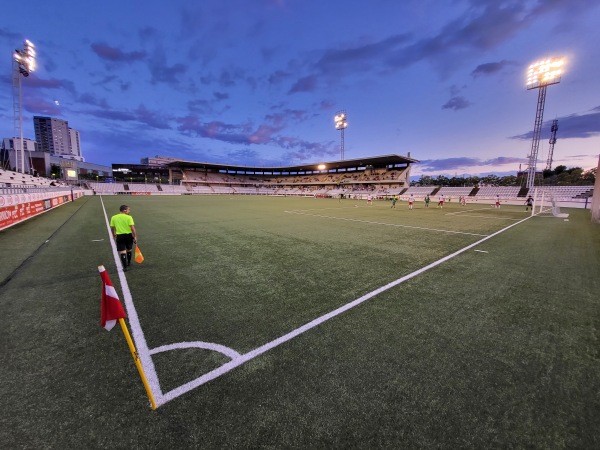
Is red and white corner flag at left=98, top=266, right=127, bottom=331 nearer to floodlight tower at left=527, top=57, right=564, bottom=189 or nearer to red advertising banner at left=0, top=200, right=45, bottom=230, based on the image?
red advertising banner at left=0, top=200, right=45, bottom=230

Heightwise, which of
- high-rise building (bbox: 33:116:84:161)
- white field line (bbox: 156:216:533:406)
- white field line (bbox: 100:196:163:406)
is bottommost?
white field line (bbox: 100:196:163:406)

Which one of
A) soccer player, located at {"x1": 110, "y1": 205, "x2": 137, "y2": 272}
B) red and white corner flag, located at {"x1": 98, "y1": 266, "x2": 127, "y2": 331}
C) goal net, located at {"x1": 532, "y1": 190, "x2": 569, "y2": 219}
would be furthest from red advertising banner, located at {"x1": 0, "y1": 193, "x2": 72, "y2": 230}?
goal net, located at {"x1": 532, "y1": 190, "x2": 569, "y2": 219}

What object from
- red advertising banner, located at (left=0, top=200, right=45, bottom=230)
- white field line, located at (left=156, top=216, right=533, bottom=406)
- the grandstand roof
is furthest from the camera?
the grandstand roof

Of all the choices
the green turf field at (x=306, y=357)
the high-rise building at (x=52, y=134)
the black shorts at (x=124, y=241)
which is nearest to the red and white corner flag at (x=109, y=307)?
the green turf field at (x=306, y=357)

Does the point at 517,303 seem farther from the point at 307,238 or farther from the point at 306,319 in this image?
the point at 307,238

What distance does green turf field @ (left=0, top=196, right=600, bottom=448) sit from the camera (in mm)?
2271

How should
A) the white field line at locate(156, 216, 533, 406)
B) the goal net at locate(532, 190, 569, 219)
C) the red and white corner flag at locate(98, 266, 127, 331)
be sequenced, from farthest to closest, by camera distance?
the goal net at locate(532, 190, 569, 219)
the red and white corner flag at locate(98, 266, 127, 331)
the white field line at locate(156, 216, 533, 406)

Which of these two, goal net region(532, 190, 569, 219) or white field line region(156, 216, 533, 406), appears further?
goal net region(532, 190, 569, 219)

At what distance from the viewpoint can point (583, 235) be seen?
12.4 m

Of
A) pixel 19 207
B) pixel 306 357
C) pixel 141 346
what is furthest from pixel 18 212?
pixel 306 357

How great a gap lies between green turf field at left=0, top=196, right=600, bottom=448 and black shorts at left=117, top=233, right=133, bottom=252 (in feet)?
2.06

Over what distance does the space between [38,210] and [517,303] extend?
28.3 m

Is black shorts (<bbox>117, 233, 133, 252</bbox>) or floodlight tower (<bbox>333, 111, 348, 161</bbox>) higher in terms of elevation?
floodlight tower (<bbox>333, 111, 348, 161</bbox>)

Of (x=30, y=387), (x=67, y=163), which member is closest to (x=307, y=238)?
(x=30, y=387)
